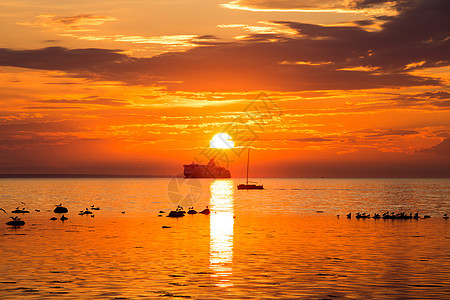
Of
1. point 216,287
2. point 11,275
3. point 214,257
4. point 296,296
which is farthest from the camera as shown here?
point 214,257

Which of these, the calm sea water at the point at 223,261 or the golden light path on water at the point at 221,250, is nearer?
the calm sea water at the point at 223,261

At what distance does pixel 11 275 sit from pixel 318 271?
74.3ft

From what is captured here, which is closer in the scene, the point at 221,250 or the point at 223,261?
the point at 223,261

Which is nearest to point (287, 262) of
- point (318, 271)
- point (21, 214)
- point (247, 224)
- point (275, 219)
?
point (318, 271)

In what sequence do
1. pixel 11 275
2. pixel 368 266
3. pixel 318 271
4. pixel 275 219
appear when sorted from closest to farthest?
pixel 11 275, pixel 318 271, pixel 368 266, pixel 275 219

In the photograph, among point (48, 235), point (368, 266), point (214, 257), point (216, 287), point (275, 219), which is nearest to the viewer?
point (216, 287)

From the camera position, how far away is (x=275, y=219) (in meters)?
97.9

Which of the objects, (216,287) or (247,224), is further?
(247,224)

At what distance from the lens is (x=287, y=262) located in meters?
47.6

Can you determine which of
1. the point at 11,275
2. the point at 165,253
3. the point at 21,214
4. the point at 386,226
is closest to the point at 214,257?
the point at 165,253

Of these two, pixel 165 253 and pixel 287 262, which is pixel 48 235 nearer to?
pixel 165 253

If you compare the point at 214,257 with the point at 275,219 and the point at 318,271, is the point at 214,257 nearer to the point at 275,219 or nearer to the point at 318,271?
the point at 318,271

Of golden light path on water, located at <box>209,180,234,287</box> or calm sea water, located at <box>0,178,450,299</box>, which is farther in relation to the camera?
golden light path on water, located at <box>209,180,234,287</box>

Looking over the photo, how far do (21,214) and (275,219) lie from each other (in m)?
47.0
